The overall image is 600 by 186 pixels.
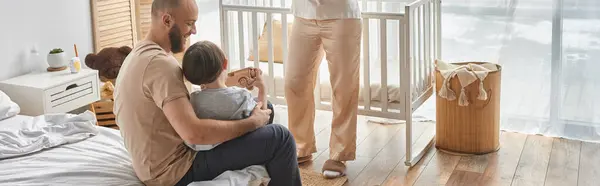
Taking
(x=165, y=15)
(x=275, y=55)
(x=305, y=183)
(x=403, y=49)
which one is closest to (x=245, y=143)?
(x=165, y=15)

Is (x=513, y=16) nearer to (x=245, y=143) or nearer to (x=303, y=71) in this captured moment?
(x=303, y=71)

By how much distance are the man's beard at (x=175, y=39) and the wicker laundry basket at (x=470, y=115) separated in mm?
1616

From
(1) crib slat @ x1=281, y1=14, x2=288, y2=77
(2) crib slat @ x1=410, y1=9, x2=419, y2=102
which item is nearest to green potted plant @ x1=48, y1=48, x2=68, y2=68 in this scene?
(1) crib slat @ x1=281, y1=14, x2=288, y2=77

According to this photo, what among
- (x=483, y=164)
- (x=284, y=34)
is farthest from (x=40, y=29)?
(x=483, y=164)

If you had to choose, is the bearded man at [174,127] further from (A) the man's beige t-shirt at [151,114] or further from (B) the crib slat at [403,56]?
(B) the crib slat at [403,56]

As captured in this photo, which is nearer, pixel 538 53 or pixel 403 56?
pixel 403 56

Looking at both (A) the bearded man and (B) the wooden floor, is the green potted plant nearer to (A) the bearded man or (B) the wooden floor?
(B) the wooden floor

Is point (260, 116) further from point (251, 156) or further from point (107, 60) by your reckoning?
point (107, 60)

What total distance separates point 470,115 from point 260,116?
1.51 metres

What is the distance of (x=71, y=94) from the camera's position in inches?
155

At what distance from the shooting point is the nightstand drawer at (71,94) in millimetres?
3812

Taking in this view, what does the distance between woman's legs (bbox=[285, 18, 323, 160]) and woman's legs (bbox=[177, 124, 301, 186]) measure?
3.18 ft

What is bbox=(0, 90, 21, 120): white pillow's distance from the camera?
351cm

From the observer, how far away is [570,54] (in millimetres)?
4090
